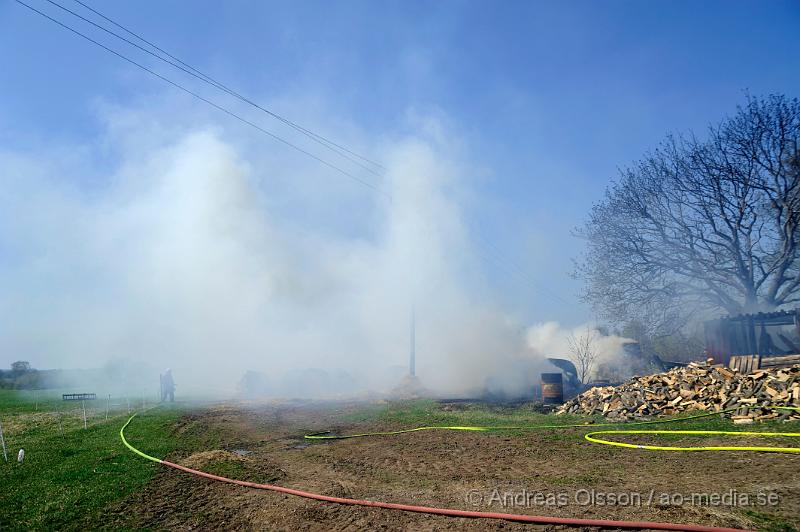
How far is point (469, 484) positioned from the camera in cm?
778

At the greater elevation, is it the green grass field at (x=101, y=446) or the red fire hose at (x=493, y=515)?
the red fire hose at (x=493, y=515)

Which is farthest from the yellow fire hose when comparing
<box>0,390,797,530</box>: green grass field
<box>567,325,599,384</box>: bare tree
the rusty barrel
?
<box>567,325,599,384</box>: bare tree

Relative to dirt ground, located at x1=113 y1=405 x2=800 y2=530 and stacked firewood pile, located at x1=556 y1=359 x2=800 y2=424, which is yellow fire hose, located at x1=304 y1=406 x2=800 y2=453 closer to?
dirt ground, located at x1=113 y1=405 x2=800 y2=530

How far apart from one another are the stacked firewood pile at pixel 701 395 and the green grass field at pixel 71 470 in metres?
13.1

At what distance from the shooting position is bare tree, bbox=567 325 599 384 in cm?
3042

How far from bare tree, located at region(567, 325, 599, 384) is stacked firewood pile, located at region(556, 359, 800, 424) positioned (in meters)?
12.4

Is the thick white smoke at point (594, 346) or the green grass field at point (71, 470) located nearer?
the green grass field at point (71, 470)

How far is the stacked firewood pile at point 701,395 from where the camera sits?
12883 mm

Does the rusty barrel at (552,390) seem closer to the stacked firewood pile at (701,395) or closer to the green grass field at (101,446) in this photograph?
the green grass field at (101,446)

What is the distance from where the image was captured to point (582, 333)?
120 ft

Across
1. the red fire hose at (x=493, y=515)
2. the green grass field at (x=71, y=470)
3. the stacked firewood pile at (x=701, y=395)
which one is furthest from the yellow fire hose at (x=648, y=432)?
the red fire hose at (x=493, y=515)

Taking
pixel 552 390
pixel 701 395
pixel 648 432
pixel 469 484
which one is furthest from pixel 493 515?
pixel 552 390

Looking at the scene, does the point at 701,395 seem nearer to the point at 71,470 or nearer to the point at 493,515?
the point at 493,515

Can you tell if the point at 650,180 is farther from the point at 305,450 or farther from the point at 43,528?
the point at 43,528
